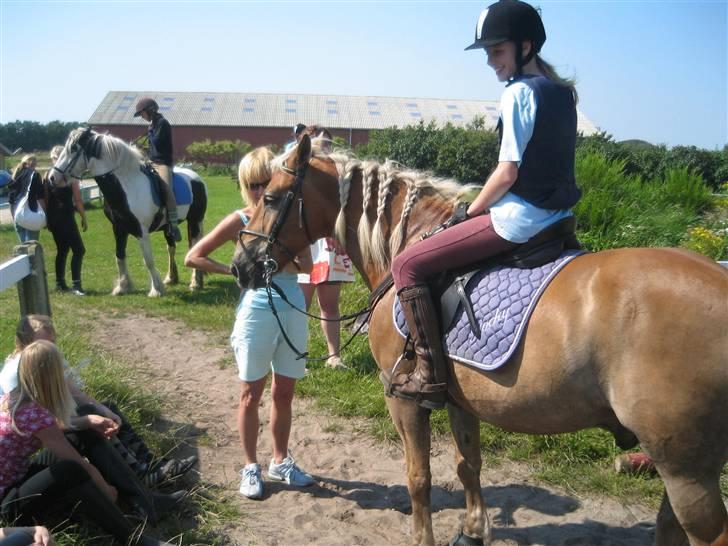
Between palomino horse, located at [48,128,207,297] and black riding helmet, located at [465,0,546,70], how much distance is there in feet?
25.1

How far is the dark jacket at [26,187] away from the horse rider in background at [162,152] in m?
1.76

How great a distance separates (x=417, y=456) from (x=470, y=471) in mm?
496

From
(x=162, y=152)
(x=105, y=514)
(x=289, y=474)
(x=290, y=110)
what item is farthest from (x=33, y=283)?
(x=290, y=110)

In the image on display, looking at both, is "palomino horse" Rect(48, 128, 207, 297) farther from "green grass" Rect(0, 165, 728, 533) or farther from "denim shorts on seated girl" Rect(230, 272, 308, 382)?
"denim shorts on seated girl" Rect(230, 272, 308, 382)

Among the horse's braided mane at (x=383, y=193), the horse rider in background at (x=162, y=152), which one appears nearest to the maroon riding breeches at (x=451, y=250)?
the horse's braided mane at (x=383, y=193)

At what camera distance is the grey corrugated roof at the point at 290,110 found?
5622cm

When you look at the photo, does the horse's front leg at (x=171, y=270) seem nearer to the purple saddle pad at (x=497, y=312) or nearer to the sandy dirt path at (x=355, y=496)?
the sandy dirt path at (x=355, y=496)

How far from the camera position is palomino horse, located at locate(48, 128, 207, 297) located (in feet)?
30.4

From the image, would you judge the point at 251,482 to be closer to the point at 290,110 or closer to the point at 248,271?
the point at 248,271

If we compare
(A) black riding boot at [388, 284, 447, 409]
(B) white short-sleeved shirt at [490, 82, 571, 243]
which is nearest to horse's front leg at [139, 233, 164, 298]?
(A) black riding boot at [388, 284, 447, 409]

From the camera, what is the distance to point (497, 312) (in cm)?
261

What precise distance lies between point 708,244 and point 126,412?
6309 mm

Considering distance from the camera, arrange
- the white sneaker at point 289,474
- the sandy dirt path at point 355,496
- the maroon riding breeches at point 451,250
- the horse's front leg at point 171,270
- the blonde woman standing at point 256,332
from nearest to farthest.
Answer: the maroon riding breeches at point 451,250 → the sandy dirt path at point 355,496 → the blonde woman standing at point 256,332 → the white sneaker at point 289,474 → the horse's front leg at point 171,270

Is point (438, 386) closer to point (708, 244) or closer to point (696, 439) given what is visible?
point (696, 439)
